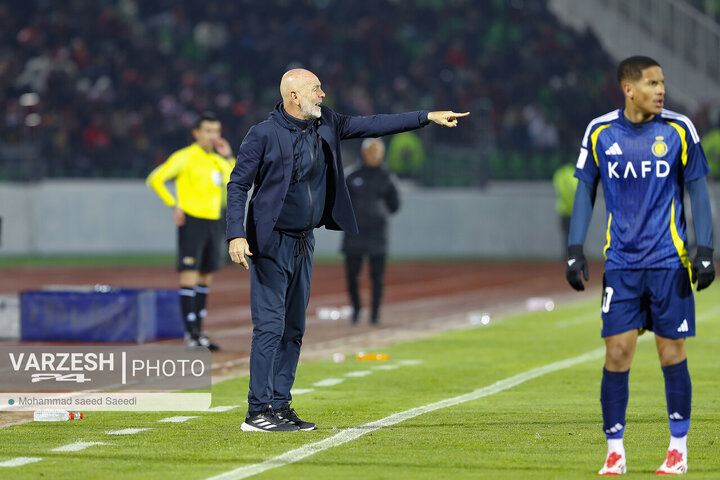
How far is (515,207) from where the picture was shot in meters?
35.3

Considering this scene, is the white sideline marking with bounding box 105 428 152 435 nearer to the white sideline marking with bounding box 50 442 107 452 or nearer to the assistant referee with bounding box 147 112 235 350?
the white sideline marking with bounding box 50 442 107 452

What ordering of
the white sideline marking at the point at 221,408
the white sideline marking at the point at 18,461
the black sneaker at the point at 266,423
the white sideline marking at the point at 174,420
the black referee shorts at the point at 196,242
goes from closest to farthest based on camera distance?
the white sideline marking at the point at 18,461 → the black sneaker at the point at 266,423 → the white sideline marking at the point at 174,420 → the white sideline marking at the point at 221,408 → the black referee shorts at the point at 196,242

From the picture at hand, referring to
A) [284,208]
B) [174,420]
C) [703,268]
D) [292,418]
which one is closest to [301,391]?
[174,420]

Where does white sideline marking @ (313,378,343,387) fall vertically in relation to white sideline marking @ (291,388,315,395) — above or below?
below

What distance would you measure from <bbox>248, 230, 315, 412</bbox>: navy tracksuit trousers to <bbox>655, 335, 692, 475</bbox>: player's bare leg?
225 centimetres

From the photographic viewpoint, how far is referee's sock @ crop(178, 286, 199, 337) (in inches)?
534

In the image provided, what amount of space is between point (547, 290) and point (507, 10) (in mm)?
15733

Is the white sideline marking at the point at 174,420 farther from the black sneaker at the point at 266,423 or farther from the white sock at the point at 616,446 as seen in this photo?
the white sock at the point at 616,446

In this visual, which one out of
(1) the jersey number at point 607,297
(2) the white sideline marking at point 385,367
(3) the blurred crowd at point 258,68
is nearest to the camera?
(1) the jersey number at point 607,297

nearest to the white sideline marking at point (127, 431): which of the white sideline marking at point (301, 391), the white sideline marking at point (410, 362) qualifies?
the white sideline marking at point (301, 391)

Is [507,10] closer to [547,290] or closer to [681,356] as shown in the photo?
[547,290]

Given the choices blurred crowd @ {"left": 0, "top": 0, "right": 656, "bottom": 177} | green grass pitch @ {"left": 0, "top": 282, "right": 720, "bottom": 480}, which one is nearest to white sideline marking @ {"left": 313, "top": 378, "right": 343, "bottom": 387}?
green grass pitch @ {"left": 0, "top": 282, "right": 720, "bottom": 480}

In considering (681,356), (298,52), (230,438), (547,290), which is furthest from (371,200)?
(298,52)

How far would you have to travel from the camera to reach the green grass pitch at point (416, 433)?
269 inches
